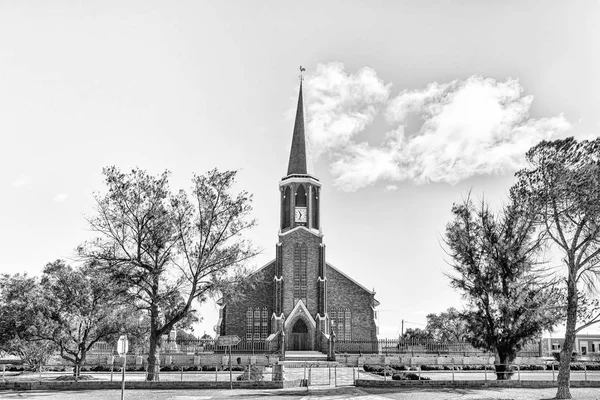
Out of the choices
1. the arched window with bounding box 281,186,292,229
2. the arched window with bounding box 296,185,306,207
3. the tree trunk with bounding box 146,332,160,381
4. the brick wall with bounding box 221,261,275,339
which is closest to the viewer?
the tree trunk with bounding box 146,332,160,381

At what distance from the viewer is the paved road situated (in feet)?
70.3

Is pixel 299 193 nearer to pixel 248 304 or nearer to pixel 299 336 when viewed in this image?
pixel 248 304

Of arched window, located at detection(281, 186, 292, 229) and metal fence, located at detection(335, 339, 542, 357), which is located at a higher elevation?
arched window, located at detection(281, 186, 292, 229)

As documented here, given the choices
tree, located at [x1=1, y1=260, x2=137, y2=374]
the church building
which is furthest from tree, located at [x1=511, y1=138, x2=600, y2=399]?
the church building

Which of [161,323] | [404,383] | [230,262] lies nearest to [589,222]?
[404,383]

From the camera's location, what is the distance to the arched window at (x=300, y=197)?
57.5 meters

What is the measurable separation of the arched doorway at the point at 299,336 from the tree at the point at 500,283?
24.9 meters

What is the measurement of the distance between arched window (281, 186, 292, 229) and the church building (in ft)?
0.97

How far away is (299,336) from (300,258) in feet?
24.5

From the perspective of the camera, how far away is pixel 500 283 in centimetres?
2820

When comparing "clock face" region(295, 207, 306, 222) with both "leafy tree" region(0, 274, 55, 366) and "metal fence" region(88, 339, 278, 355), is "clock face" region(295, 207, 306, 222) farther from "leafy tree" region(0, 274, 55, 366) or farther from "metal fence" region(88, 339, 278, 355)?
"leafy tree" region(0, 274, 55, 366)

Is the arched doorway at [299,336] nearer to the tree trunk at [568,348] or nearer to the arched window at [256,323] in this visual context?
the arched window at [256,323]

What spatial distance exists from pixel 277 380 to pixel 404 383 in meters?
5.93

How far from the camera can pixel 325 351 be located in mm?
49406
